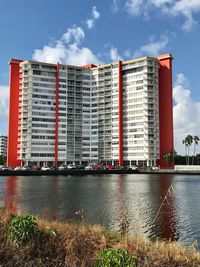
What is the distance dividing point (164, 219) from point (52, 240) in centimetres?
2505

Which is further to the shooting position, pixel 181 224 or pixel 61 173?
pixel 61 173

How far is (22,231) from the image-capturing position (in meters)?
14.2

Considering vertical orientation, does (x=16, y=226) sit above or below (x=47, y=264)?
above

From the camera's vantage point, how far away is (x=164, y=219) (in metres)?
38.0

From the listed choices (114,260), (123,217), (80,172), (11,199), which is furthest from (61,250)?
(80,172)

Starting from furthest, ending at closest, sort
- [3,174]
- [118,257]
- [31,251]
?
[3,174]
[31,251]
[118,257]

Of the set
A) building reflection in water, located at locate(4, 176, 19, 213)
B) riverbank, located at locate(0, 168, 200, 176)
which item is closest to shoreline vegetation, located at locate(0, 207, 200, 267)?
building reflection in water, located at locate(4, 176, 19, 213)

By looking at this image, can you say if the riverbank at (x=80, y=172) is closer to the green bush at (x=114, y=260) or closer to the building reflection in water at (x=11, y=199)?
the building reflection in water at (x=11, y=199)

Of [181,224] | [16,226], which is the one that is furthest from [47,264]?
[181,224]

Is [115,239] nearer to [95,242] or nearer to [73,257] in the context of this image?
[95,242]

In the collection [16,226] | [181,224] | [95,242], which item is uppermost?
[16,226]

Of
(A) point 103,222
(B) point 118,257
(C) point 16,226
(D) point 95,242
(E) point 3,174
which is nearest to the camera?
(B) point 118,257

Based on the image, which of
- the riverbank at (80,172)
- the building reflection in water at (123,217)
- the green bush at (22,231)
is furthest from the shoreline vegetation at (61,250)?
the riverbank at (80,172)

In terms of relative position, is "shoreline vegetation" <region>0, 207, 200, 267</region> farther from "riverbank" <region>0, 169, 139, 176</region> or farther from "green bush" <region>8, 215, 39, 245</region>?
"riverbank" <region>0, 169, 139, 176</region>
